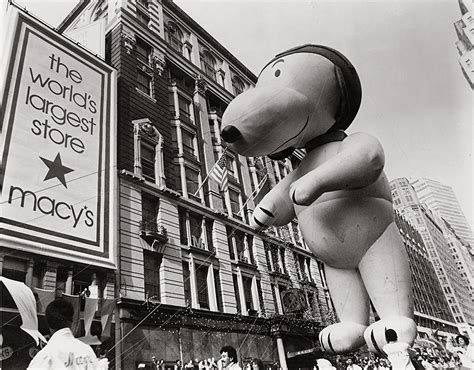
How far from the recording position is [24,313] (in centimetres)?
784

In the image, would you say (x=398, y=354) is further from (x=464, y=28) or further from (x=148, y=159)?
(x=148, y=159)

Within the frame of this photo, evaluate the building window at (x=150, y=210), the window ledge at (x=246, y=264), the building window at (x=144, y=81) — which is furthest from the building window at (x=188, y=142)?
the window ledge at (x=246, y=264)

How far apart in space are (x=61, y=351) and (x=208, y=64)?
924 inches

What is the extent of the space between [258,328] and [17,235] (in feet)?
37.9

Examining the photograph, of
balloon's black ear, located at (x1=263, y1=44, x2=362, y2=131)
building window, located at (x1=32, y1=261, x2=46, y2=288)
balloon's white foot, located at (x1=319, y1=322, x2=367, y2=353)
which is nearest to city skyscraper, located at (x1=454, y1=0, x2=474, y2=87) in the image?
balloon's black ear, located at (x1=263, y1=44, x2=362, y2=131)

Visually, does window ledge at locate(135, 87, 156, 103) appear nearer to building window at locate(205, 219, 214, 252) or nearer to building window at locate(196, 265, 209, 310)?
building window at locate(205, 219, 214, 252)

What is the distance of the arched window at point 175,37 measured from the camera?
2089 centimetres

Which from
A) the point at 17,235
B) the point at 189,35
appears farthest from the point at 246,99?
the point at 189,35

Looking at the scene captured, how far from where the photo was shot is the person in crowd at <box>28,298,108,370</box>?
68.1 inches

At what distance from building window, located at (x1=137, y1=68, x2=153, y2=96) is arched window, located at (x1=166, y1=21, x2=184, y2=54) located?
3958 mm

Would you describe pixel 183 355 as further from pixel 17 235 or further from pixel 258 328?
pixel 17 235

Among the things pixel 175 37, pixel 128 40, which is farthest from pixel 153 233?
pixel 175 37

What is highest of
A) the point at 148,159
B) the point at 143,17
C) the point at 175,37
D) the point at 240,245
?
the point at 175,37

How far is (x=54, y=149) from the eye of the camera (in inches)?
417
